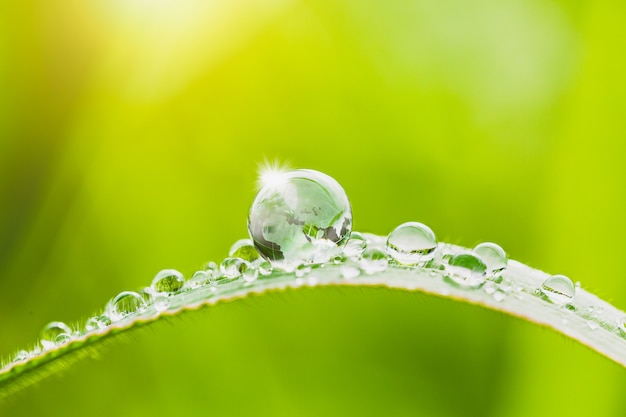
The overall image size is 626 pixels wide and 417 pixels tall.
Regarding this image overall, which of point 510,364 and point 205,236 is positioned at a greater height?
point 205,236

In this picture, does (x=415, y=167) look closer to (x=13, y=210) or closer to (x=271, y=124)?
(x=271, y=124)

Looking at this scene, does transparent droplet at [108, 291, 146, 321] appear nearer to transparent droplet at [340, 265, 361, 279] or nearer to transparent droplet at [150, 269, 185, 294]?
transparent droplet at [150, 269, 185, 294]

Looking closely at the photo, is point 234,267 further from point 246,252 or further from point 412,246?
point 412,246

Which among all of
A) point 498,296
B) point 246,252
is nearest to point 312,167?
point 246,252

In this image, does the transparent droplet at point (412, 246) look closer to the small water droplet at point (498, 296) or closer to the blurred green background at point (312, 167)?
the small water droplet at point (498, 296)

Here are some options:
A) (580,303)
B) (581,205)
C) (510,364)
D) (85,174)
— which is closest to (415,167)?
(581,205)
